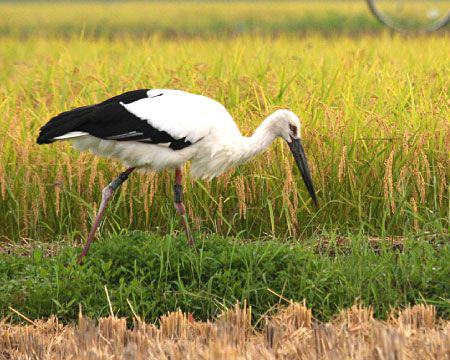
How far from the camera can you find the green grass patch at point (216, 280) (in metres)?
4.70

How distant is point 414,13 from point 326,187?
402 inches

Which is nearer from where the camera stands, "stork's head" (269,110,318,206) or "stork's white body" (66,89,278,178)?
"stork's white body" (66,89,278,178)

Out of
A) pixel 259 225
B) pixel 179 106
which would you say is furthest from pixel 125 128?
pixel 259 225

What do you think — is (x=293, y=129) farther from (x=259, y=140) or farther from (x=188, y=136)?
(x=188, y=136)

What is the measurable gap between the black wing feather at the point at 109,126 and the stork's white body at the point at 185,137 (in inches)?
1.2

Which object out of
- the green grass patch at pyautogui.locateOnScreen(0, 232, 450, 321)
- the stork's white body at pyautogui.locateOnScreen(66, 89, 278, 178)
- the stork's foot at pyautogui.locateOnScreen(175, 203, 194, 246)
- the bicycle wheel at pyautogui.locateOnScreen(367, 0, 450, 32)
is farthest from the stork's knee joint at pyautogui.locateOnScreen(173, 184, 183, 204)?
the bicycle wheel at pyautogui.locateOnScreen(367, 0, 450, 32)

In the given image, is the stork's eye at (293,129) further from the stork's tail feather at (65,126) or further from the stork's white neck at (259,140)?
the stork's tail feather at (65,126)

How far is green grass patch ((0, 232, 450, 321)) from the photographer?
470 centimetres

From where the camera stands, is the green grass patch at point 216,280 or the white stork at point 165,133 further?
the white stork at point 165,133

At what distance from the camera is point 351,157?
20.0 ft

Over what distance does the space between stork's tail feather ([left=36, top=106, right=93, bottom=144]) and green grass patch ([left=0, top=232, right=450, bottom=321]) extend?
62 centimetres

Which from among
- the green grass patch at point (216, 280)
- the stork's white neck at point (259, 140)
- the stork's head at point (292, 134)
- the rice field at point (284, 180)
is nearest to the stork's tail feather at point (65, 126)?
the rice field at point (284, 180)

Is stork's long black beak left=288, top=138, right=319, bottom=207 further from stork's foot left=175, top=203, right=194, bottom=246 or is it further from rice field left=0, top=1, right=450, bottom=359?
stork's foot left=175, top=203, right=194, bottom=246

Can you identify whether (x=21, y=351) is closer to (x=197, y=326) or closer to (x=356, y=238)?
(x=197, y=326)
